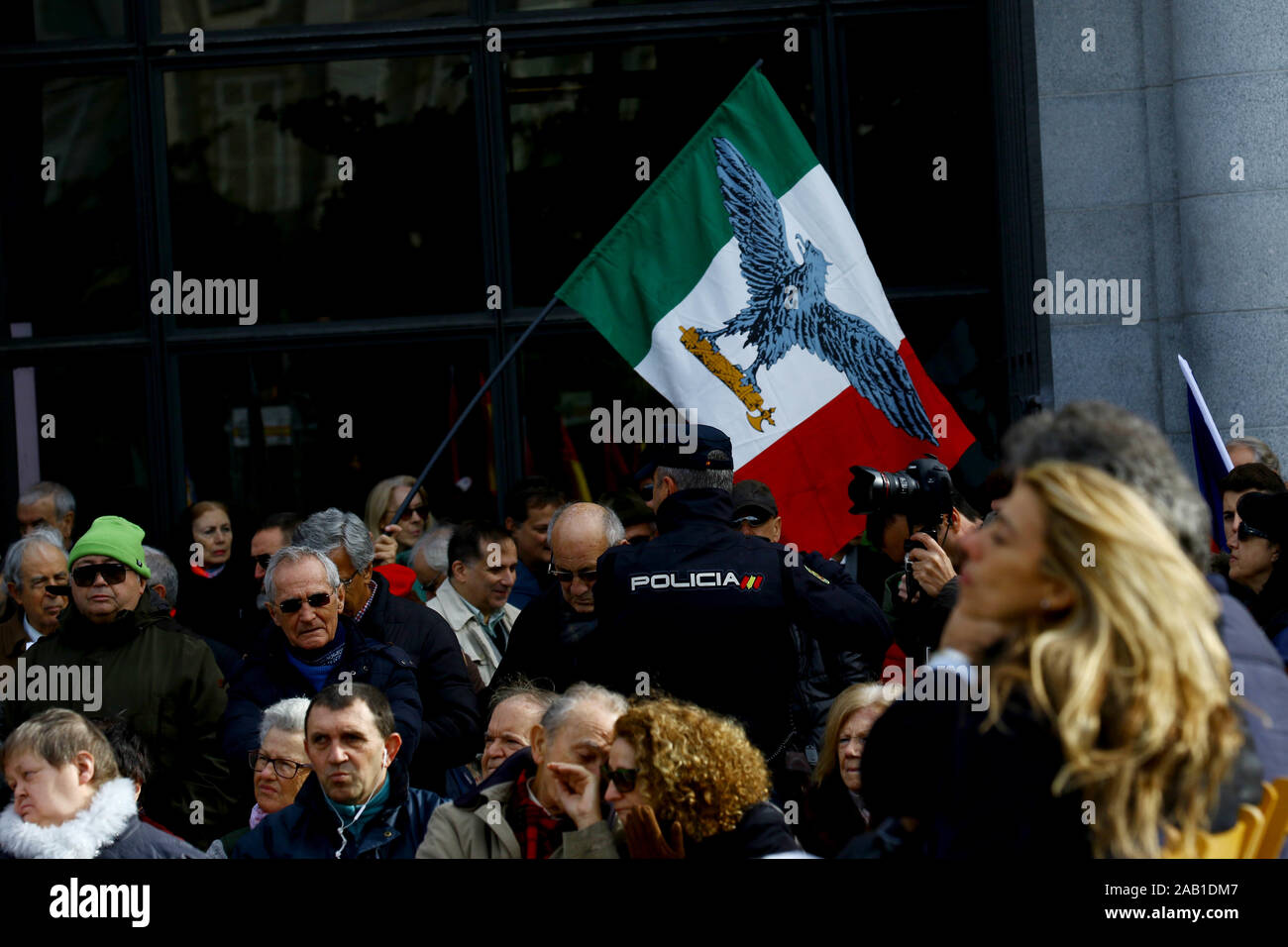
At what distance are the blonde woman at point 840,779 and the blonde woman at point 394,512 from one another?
11.2 feet

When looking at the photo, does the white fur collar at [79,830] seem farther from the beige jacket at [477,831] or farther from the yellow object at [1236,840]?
the yellow object at [1236,840]

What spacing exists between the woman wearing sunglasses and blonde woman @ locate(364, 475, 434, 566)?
3.99m

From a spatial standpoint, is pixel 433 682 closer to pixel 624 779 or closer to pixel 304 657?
pixel 304 657

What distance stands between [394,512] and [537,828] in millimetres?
3790

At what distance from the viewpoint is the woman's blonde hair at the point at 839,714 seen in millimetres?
5027

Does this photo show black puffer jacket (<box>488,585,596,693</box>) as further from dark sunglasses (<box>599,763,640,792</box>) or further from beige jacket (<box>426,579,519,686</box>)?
dark sunglasses (<box>599,763,640,792</box>)

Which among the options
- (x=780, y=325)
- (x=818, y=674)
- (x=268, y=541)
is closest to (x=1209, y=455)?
(x=780, y=325)


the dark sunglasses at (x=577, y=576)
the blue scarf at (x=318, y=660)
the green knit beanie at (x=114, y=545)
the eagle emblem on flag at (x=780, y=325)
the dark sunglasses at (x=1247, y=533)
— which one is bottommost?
the blue scarf at (x=318, y=660)

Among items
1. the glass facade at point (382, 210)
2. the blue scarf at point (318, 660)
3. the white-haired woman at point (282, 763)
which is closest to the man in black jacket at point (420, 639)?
the blue scarf at point (318, 660)

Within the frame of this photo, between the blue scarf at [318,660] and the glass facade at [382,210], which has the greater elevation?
the glass facade at [382,210]

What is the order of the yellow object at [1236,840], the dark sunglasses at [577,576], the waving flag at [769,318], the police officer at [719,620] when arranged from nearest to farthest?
the yellow object at [1236,840]
the police officer at [719,620]
the dark sunglasses at [577,576]
the waving flag at [769,318]

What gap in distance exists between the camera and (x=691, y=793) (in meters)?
3.86

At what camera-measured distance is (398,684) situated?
5.68 metres
